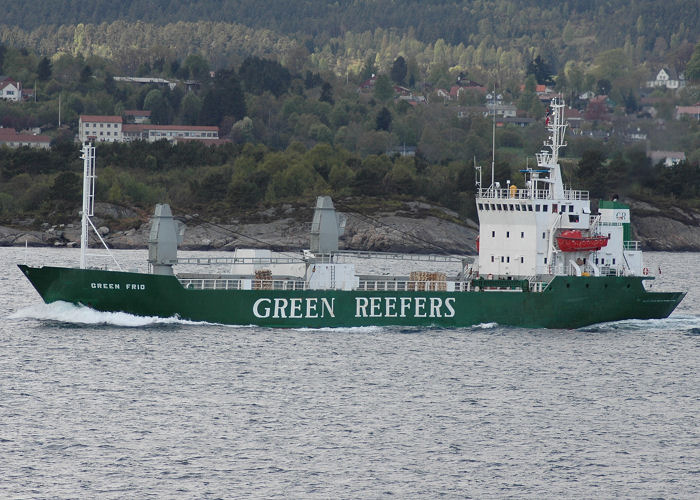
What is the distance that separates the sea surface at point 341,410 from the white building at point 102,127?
418 feet

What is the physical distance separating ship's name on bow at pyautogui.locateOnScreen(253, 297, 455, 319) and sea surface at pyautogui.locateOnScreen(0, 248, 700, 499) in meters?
0.80

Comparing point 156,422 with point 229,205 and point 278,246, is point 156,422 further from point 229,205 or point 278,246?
point 229,205

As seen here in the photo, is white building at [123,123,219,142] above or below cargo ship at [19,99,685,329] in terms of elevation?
above

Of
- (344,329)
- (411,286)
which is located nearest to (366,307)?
(344,329)

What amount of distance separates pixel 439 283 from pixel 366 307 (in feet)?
11.5

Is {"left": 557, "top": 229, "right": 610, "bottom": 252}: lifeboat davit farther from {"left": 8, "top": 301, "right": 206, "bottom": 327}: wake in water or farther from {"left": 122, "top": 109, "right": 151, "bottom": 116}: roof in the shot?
{"left": 122, "top": 109, "right": 151, "bottom": 116}: roof

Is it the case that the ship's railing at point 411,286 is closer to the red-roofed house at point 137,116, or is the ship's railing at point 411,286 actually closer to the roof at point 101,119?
the roof at point 101,119

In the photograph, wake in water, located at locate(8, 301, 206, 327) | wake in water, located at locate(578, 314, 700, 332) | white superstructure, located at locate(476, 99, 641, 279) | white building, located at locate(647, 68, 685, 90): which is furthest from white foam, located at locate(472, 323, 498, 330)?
white building, located at locate(647, 68, 685, 90)

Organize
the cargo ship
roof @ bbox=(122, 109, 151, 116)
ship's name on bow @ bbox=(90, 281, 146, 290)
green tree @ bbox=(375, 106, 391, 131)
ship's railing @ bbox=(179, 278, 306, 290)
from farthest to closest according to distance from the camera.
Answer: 1. roof @ bbox=(122, 109, 151, 116)
2. green tree @ bbox=(375, 106, 391, 131)
3. ship's railing @ bbox=(179, 278, 306, 290)
4. the cargo ship
5. ship's name on bow @ bbox=(90, 281, 146, 290)

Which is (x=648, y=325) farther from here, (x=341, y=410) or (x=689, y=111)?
(x=689, y=111)

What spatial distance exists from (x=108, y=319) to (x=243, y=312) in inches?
220

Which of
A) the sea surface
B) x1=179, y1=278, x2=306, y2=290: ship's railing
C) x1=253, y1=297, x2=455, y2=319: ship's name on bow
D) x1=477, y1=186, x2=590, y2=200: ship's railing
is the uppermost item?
x1=477, y1=186, x2=590, y2=200: ship's railing

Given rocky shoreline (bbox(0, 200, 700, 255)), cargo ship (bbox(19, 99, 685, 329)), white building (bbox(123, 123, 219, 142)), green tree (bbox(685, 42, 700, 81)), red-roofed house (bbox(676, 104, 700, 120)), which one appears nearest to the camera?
cargo ship (bbox(19, 99, 685, 329))

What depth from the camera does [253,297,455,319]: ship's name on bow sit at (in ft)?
168
